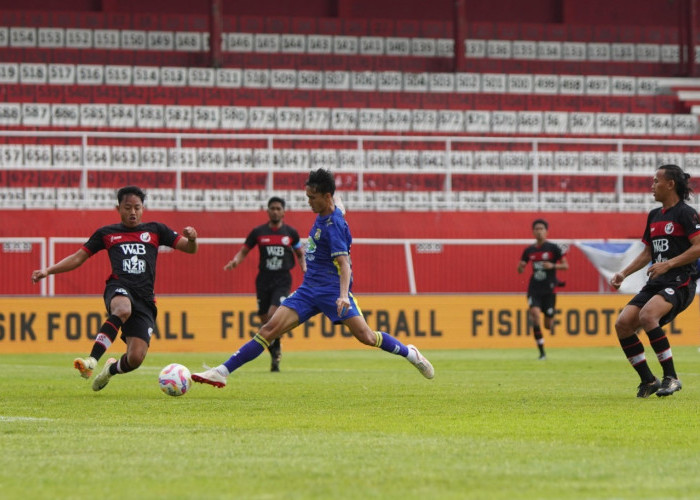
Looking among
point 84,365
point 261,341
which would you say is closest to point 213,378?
point 261,341

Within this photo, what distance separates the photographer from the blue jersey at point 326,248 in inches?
461

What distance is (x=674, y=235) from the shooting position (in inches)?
468

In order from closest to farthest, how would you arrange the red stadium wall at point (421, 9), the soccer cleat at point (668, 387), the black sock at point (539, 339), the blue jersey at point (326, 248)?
1. the blue jersey at point (326, 248)
2. the soccer cleat at point (668, 387)
3. the black sock at point (539, 339)
4. the red stadium wall at point (421, 9)

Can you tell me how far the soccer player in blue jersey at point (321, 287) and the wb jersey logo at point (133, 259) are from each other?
4.89 ft

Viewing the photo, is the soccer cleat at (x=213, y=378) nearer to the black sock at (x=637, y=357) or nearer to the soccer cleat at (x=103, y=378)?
the soccer cleat at (x=103, y=378)

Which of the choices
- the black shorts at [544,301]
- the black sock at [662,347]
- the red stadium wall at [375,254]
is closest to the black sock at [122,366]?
the black sock at [662,347]

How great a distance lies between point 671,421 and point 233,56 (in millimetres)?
26686

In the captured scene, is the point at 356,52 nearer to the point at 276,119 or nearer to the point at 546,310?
the point at 276,119

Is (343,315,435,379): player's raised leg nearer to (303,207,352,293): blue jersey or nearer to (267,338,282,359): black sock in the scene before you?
(303,207,352,293): blue jersey

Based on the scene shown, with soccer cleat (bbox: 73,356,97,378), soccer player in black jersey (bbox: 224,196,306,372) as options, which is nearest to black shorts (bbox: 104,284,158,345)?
soccer cleat (bbox: 73,356,97,378)

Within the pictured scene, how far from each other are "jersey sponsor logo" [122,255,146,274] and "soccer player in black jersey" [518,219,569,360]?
1007 centimetres

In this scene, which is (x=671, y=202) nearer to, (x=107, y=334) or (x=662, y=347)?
(x=662, y=347)

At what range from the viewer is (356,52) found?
3584 cm

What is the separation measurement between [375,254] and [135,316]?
1391 cm
